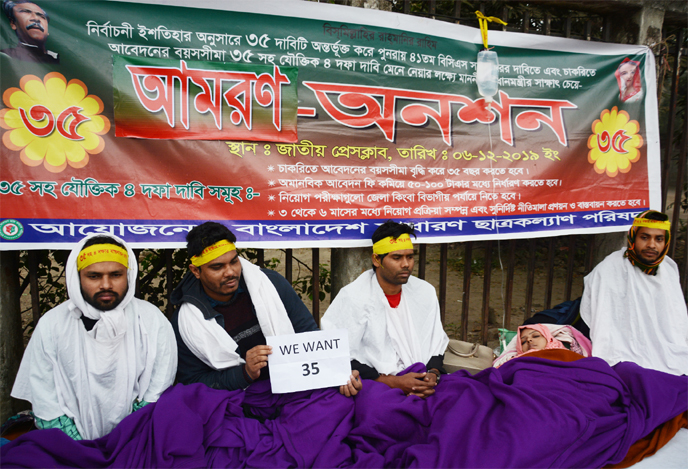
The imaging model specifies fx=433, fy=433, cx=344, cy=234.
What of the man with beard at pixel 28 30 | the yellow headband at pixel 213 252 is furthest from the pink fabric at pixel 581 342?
the man with beard at pixel 28 30

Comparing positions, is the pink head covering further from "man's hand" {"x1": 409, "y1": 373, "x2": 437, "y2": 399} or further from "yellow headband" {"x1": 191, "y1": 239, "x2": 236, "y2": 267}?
"yellow headband" {"x1": 191, "y1": 239, "x2": 236, "y2": 267}

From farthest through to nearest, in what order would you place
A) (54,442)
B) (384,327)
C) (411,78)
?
Result: (411,78)
(384,327)
(54,442)

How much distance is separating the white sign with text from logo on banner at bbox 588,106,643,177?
2.77m

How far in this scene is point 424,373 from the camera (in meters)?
2.63

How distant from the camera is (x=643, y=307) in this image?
3094 mm

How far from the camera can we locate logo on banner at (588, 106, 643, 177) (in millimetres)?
3670

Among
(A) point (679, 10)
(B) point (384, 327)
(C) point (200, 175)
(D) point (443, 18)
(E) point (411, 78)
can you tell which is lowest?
(B) point (384, 327)

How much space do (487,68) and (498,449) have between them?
2.65 m

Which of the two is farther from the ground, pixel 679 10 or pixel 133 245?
pixel 679 10

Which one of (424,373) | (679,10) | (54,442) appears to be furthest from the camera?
(679,10)

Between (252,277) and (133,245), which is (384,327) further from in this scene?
(133,245)

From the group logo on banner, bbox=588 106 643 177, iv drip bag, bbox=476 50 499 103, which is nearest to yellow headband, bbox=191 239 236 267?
iv drip bag, bbox=476 50 499 103

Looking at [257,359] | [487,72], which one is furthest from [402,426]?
[487,72]

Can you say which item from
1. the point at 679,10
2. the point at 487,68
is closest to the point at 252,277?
the point at 487,68
